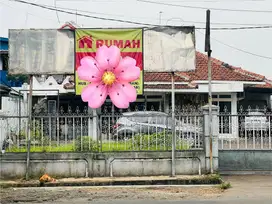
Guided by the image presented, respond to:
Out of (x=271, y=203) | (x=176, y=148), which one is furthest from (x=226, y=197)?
(x=176, y=148)

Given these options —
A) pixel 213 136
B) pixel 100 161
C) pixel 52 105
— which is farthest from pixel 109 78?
pixel 52 105

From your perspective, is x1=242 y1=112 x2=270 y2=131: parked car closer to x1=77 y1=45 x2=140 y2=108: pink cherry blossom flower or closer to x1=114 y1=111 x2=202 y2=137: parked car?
x1=114 y1=111 x2=202 y2=137: parked car

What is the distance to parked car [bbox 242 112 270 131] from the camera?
542 inches

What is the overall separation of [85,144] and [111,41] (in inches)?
123

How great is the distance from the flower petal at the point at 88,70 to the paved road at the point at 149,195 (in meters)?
3.43

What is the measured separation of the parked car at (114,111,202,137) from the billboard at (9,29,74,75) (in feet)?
7.89

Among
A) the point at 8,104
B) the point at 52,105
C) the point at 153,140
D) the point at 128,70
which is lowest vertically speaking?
the point at 153,140

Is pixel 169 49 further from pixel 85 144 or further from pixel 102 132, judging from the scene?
pixel 85 144

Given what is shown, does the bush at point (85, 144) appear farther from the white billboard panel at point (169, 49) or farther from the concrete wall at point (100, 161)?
the white billboard panel at point (169, 49)

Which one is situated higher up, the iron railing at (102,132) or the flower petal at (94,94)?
the flower petal at (94,94)

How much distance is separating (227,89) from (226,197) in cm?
1432

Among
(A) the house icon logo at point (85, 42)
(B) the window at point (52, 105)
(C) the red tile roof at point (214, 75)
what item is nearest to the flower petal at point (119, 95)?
(A) the house icon logo at point (85, 42)

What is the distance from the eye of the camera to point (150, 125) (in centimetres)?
1370

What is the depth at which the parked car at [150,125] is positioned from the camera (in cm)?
1359
